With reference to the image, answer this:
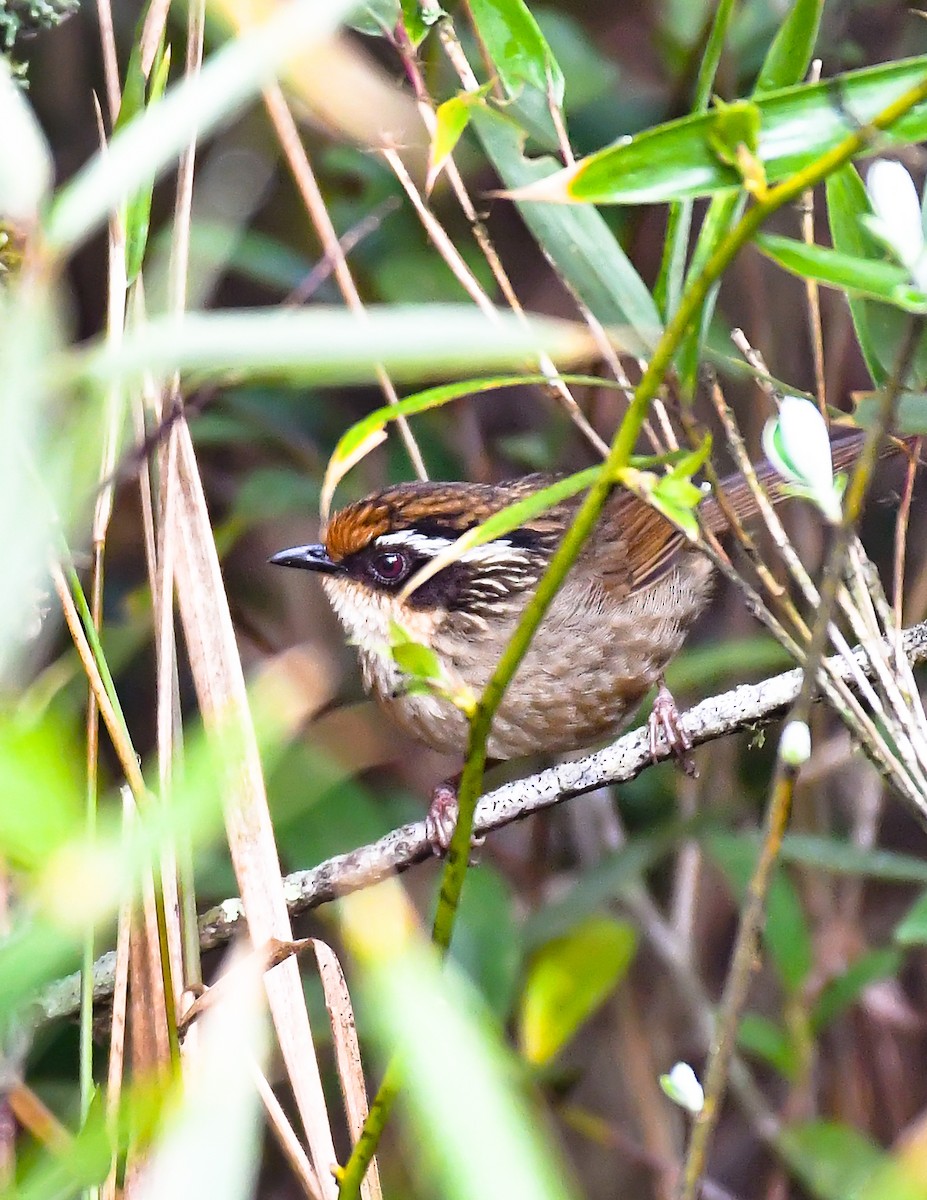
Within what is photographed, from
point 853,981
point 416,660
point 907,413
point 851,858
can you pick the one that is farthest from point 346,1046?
point 853,981

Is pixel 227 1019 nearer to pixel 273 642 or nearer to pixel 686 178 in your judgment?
pixel 686 178

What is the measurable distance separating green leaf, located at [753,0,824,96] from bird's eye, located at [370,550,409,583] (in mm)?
1512

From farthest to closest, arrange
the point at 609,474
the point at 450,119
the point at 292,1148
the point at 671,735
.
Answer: the point at 671,735, the point at 292,1148, the point at 450,119, the point at 609,474

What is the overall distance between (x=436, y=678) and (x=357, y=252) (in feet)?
8.48

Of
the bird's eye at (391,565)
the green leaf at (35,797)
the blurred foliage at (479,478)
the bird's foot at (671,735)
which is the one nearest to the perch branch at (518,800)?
the bird's foot at (671,735)

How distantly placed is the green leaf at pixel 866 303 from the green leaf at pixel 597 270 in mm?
204

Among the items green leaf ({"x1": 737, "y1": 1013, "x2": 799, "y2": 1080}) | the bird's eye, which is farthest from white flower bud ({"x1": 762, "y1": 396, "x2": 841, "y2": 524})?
green leaf ({"x1": 737, "y1": 1013, "x2": 799, "y2": 1080})

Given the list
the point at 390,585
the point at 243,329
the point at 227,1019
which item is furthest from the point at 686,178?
the point at 390,585

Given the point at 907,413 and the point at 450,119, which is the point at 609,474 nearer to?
the point at 450,119

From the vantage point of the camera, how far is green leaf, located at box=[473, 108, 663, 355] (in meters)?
1.35

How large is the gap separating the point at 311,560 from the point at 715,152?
5.95 feet

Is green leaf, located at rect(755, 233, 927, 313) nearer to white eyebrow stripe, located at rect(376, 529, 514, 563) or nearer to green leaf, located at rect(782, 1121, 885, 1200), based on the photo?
white eyebrow stripe, located at rect(376, 529, 514, 563)

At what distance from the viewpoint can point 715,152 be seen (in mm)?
1086

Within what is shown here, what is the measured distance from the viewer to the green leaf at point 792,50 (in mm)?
1354
